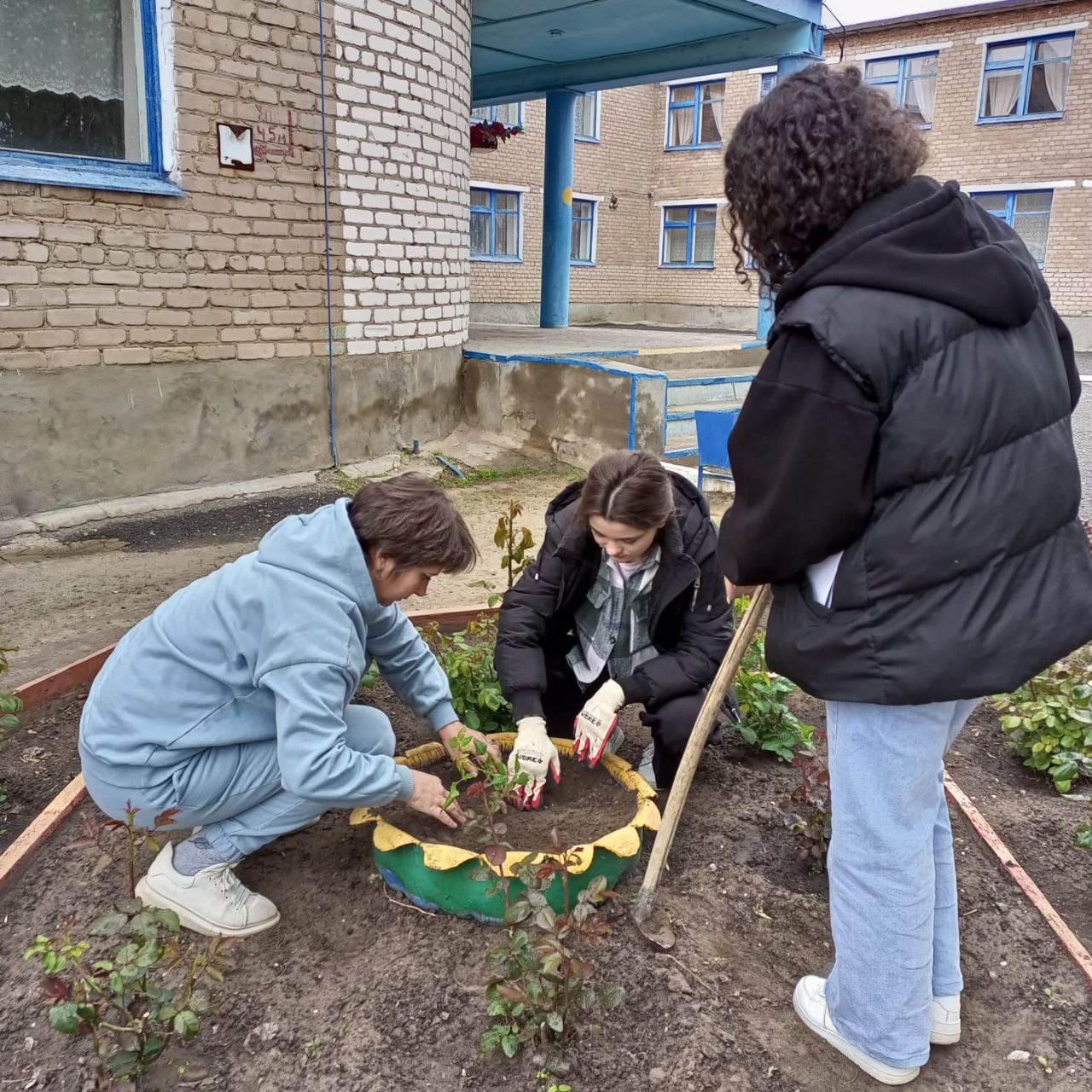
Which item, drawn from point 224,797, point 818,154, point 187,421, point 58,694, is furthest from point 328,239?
point 818,154

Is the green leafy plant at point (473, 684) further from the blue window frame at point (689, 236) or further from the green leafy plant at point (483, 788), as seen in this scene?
the blue window frame at point (689, 236)

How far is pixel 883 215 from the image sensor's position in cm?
138

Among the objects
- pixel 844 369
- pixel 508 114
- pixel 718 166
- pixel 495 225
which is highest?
pixel 508 114

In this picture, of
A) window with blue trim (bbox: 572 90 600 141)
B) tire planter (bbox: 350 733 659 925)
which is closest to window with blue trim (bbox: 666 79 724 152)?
window with blue trim (bbox: 572 90 600 141)

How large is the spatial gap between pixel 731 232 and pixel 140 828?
1.61 metres

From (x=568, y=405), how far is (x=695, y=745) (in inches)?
214

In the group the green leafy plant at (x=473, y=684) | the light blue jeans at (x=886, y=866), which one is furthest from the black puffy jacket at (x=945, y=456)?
the green leafy plant at (x=473, y=684)

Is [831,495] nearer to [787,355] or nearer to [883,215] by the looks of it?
[787,355]

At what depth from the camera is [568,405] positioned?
23.5ft

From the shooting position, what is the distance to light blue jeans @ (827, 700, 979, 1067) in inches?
58.5

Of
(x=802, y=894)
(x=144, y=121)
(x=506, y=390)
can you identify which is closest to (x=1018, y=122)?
(x=506, y=390)

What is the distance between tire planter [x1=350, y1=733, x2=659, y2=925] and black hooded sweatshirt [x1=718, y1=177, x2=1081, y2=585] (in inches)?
31.3

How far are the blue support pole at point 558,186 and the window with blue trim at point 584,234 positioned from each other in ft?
24.8

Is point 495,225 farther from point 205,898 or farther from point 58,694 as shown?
point 205,898
